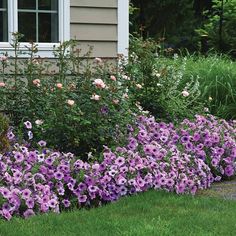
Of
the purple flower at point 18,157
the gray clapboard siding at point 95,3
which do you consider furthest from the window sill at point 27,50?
the purple flower at point 18,157

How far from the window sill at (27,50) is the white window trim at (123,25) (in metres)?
0.81

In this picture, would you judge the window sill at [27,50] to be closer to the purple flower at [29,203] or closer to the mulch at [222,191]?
the mulch at [222,191]

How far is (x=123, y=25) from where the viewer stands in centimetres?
754

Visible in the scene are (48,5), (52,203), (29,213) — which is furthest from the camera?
(48,5)

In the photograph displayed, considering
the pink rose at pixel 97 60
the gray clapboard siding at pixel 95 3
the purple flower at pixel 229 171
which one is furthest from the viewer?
the gray clapboard siding at pixel 95 3

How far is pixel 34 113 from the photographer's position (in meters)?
6.39

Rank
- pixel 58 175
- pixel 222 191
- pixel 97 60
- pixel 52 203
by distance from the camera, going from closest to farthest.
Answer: pixel 52 203
pixel 58 175
pixel 222 191
pixel 97 60

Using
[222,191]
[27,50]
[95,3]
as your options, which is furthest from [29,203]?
[95,3]

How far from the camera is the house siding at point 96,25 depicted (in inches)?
287

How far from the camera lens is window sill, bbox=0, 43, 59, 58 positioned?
6.88 metres

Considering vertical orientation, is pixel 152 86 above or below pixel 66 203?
above

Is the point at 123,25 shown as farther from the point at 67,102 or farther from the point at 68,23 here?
the point at 67,102

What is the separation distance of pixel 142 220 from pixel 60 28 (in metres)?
3.46

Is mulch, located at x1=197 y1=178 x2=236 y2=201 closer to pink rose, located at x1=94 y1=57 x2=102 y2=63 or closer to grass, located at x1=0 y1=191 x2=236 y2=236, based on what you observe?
grass, located at x1=0 y1=191 x2=236 y2=236
